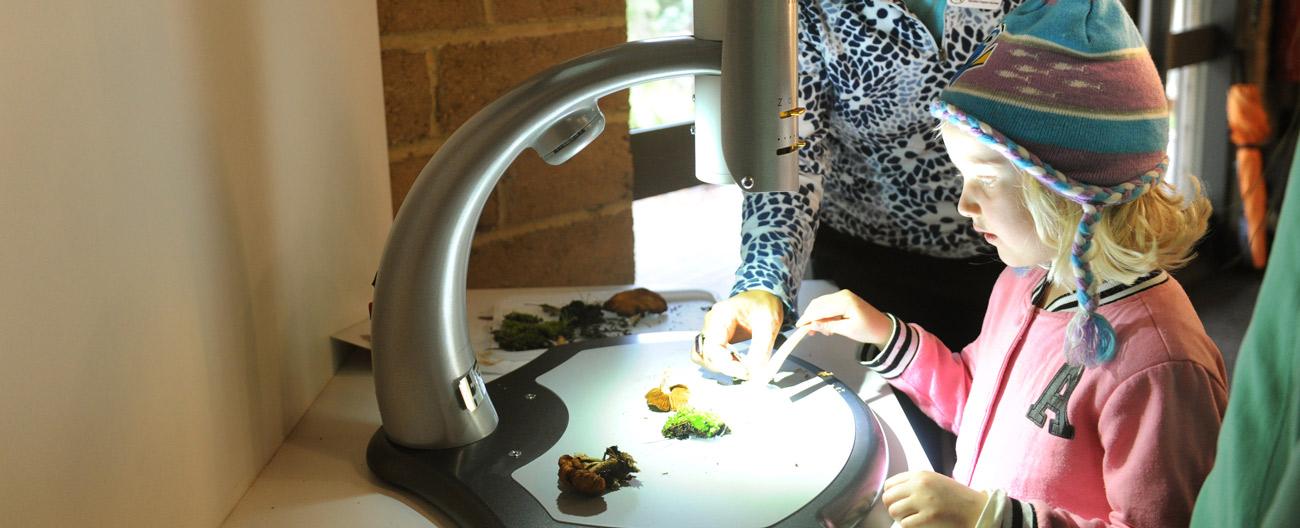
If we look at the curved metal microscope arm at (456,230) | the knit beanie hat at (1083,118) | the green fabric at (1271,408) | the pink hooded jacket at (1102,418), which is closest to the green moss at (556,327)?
the curved metal microscope arm at (456,230)

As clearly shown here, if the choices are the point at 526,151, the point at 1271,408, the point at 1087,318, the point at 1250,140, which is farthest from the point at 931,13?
the point at 1250,140

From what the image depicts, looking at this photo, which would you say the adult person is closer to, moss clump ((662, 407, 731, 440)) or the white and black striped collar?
moss clump ((662, 407, 731, 440))

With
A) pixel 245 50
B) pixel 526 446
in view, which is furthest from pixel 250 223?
pixel 526 446

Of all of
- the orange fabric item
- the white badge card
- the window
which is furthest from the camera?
the orange fabric item

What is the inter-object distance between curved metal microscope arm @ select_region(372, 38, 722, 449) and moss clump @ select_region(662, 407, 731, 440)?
0.16 m

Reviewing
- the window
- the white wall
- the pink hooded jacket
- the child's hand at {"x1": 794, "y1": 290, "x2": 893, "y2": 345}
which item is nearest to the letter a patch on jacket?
the pink hooded jacket

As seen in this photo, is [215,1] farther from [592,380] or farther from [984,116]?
[984,116]

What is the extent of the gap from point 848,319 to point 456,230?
418 mm

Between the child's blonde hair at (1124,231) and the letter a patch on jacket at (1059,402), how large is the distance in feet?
0.26

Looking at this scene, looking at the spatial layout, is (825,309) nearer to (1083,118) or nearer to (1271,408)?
(1083,118)

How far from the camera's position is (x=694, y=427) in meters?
0.98

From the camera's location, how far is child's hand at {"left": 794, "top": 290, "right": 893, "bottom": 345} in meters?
1.13

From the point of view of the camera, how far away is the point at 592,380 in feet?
3.62

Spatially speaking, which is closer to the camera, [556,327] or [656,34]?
[556,327]
